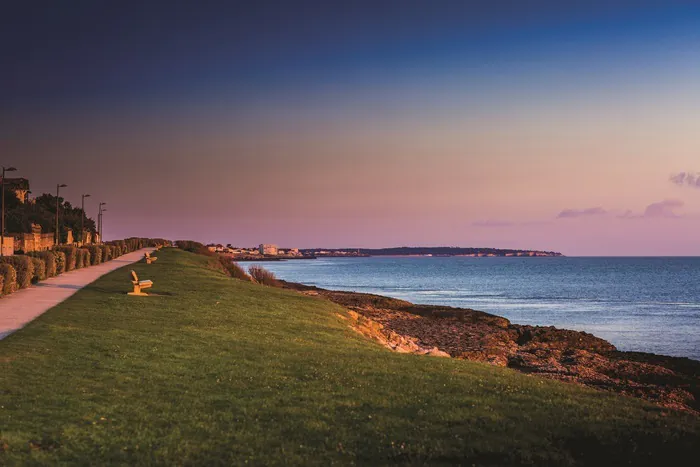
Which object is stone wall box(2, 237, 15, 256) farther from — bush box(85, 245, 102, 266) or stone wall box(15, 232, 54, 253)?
bush box(85, 245, 102, 266)

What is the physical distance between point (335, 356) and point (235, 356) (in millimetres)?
2230

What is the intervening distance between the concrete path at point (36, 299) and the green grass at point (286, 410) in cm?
229

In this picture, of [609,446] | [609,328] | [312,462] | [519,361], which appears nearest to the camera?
[312,462]

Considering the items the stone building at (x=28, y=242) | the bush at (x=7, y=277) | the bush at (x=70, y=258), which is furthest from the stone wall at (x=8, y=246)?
the bush at (x=7, y=277)

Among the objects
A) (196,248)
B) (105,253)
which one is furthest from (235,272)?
(196,248)

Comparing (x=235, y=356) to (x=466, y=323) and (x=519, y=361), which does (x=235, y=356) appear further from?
(x=466, y=323)

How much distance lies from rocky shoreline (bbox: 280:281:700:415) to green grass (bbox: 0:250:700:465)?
582cm

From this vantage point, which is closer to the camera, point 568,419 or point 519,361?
point 568,419

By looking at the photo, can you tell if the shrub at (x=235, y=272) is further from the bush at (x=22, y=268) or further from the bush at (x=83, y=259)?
the bush at (x=22, y=268)

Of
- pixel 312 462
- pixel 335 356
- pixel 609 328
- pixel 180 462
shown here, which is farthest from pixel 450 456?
pixel 609 328

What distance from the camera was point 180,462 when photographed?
8.06 meters

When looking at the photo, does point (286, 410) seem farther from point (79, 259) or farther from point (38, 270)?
point (79, 259)

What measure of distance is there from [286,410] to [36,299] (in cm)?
1725

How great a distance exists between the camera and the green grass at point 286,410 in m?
8.42
